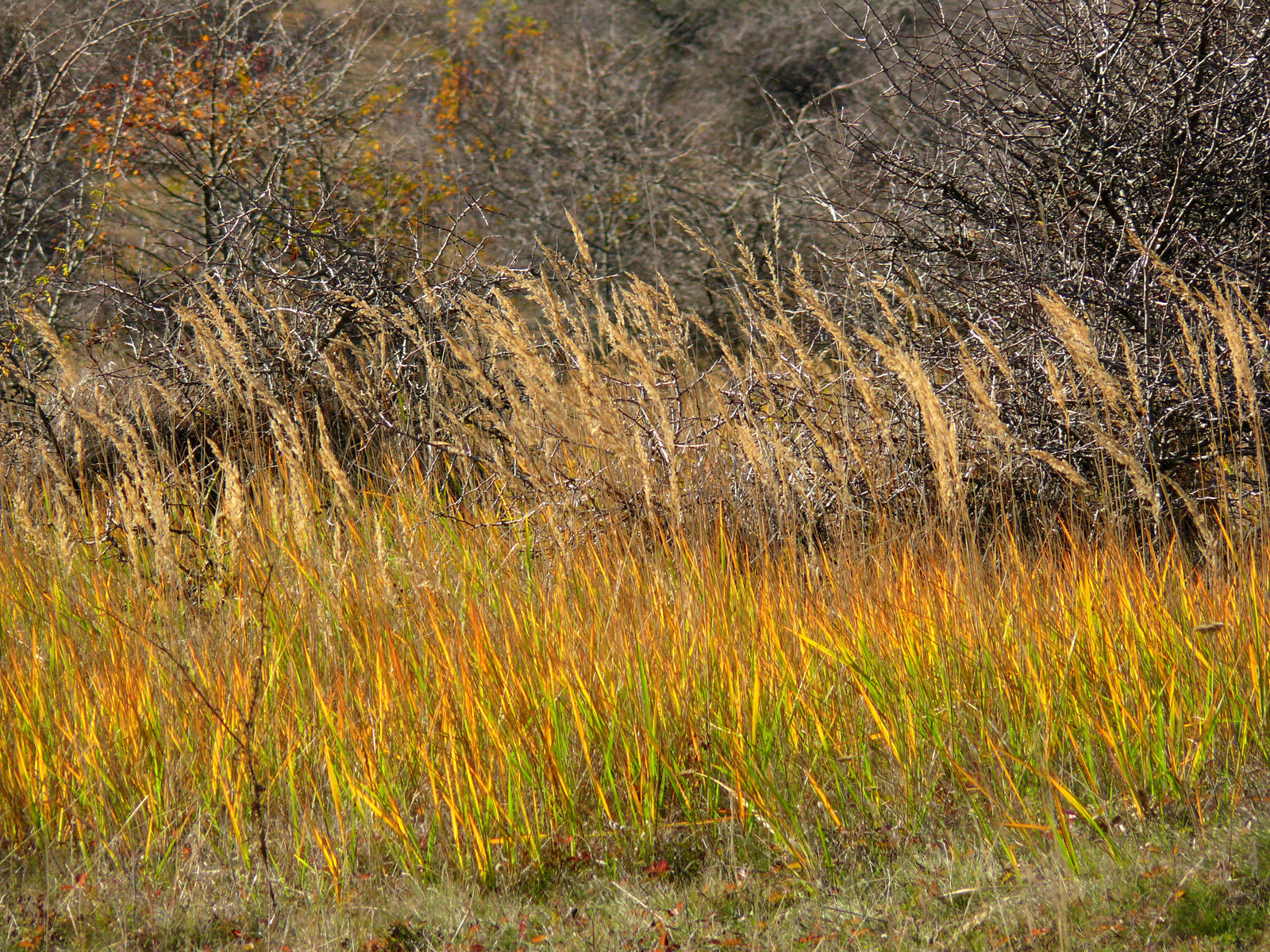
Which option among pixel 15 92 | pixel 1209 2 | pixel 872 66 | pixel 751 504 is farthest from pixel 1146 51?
pixel 15 92

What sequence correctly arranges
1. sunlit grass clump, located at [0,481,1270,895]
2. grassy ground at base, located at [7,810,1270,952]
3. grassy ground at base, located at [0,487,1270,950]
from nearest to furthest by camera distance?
grassy ground at base, located at [7,810,1270,952] < grassy ground at base, located at [0,487,1270,950] < sunlit grass clump, located at [0,481,1270,895]

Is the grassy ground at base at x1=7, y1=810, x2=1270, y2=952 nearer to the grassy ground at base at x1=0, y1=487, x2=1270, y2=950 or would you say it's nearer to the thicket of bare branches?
the grassy ground at base at x1=0, y1=487, x2=1270, y2=950

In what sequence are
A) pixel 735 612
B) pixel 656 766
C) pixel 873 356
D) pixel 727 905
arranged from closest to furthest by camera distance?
1. pixel 727 905
2. pixel 656 766
3. pixel 735 612
4. pixel 873 356

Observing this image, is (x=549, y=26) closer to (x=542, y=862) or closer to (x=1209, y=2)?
(x=1209, y=2)

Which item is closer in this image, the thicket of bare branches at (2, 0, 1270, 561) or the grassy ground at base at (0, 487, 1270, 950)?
the grassy ground at base at (0, 487, 1270, 950)

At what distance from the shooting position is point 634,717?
2164 millimetres

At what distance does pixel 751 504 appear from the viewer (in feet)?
10.8

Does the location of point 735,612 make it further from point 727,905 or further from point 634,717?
point 727,905

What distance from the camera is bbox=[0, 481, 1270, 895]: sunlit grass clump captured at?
1.97 meters

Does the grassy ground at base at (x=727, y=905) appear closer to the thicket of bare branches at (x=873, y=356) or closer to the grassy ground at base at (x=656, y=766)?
the grassy ground at base at (x=656, y=766)

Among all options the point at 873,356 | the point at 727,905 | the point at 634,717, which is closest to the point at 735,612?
the point at 634,717

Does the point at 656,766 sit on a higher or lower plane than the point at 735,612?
lower

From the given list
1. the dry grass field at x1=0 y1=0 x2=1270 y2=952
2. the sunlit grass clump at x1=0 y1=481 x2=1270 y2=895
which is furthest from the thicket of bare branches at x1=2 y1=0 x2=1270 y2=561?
the sunlit grass clump at x1=0 y1=481 x2=1270 y2=895

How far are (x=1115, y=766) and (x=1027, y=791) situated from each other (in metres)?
0.20
